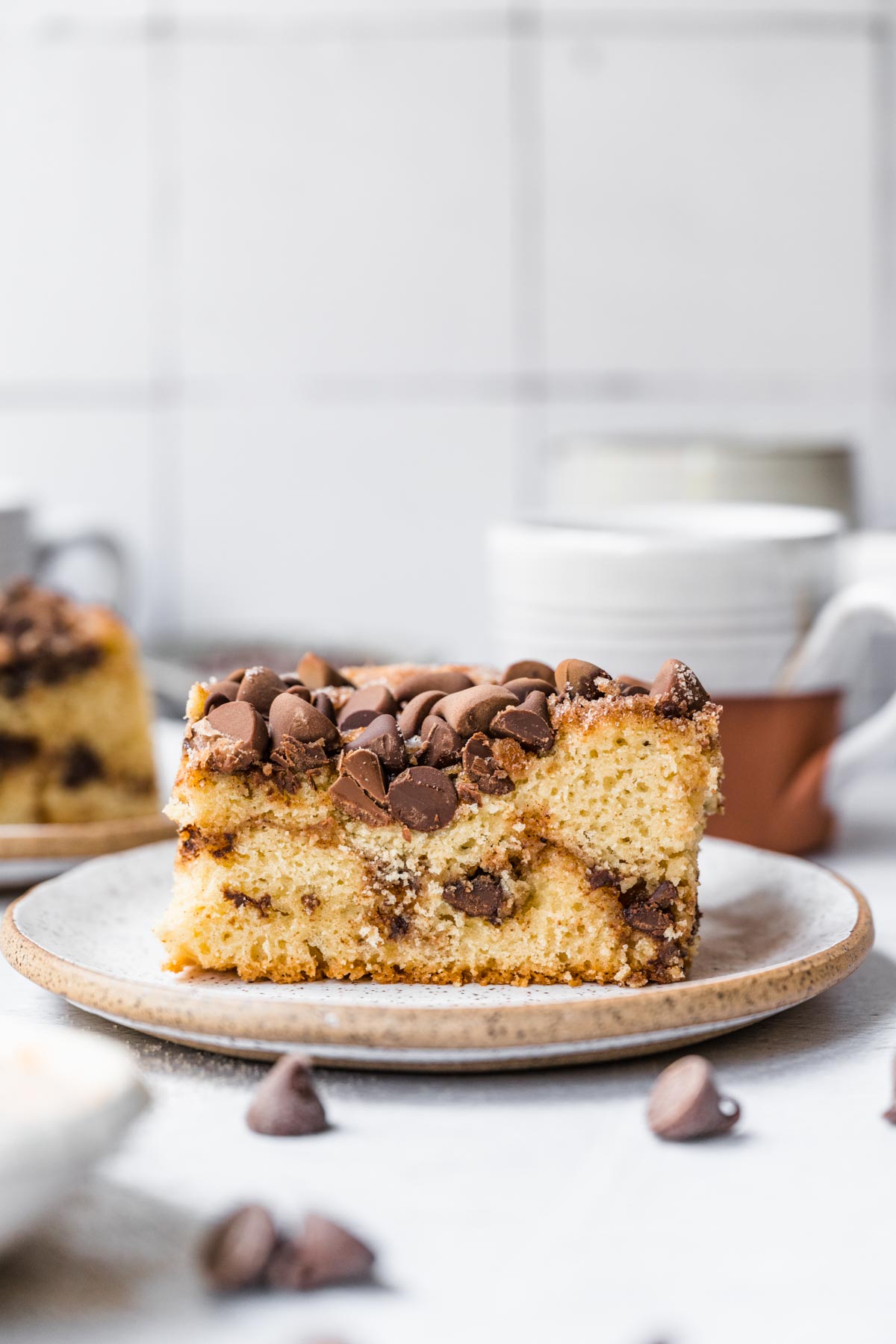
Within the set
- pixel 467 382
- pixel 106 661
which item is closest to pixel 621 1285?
pixel 106 661

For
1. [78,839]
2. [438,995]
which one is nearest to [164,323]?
[78,839]

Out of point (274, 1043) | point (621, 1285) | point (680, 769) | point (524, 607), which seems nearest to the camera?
point (621, 1285)

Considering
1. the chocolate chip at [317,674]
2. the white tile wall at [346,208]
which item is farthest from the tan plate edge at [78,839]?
the white tile wall at [346,208]

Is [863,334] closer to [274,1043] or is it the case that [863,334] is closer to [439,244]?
[439,244]

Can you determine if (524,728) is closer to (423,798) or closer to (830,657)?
(423,798)

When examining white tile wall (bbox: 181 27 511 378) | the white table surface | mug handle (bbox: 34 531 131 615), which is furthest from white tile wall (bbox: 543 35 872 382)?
the white table surface

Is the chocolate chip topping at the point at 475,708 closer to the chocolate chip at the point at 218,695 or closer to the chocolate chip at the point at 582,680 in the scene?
the chocolate chip at the point at 582,680

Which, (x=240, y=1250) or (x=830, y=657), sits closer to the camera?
(x=240, y=1250)
